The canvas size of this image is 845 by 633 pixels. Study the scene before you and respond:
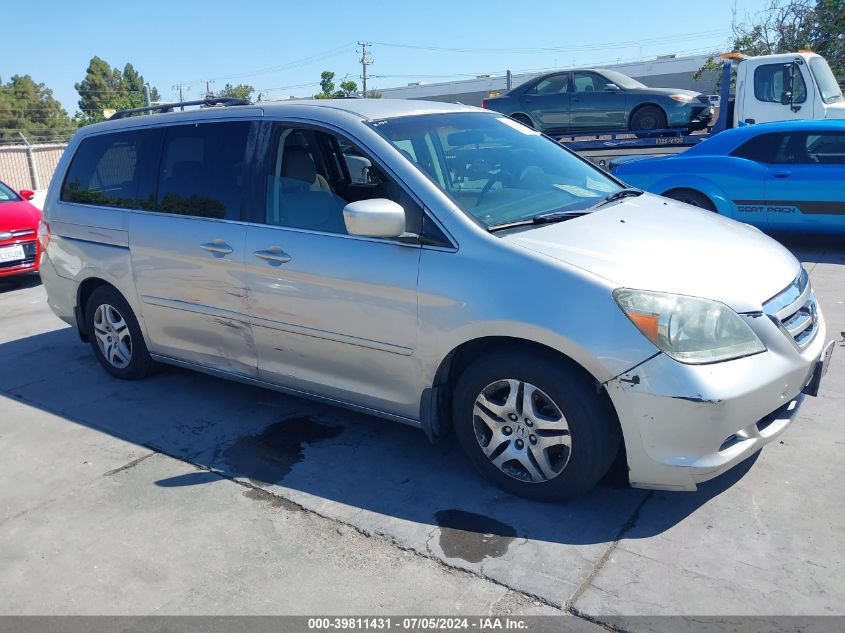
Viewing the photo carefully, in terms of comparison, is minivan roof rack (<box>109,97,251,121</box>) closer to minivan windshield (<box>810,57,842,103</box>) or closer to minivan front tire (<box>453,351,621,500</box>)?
minivan front tire (<box>453,351,621,500</box>)

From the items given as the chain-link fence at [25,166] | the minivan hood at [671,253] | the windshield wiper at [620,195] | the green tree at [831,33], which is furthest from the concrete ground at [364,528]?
the chain-link fence at [25,166]

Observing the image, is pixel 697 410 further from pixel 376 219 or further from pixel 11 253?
pixel 11 253

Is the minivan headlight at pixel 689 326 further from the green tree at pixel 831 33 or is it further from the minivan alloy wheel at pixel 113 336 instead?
the green tree at pixel 831 33

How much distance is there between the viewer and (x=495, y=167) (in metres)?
4.19

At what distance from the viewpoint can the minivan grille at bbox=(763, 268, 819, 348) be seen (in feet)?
10.8

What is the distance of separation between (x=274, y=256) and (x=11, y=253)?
20.9ft

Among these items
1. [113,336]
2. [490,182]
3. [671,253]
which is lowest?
[113,336]

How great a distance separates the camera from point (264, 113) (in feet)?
14.3

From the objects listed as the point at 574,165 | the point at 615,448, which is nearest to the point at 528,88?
the point at 574,165

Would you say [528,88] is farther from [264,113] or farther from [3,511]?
[3,511]

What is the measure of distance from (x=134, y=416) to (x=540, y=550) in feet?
9.59

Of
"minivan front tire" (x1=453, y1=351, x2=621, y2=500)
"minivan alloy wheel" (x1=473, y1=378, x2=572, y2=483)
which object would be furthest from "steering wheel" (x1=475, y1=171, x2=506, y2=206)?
"minivan alloy wheel" (x1=473, y1=378, x2=572, y2=483)

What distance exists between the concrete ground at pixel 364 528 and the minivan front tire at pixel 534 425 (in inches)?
6.0

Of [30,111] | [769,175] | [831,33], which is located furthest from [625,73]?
[30,111]
